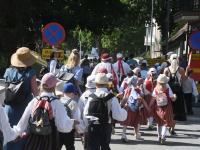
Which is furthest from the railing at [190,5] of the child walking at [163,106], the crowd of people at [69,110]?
the child walking at [163,106]

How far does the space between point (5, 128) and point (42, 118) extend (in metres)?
0.61

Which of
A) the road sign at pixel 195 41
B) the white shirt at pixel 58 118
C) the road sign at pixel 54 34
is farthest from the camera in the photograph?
the road sign at pixel 195 41

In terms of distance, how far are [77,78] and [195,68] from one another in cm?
1152

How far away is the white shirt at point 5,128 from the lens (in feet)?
21.0

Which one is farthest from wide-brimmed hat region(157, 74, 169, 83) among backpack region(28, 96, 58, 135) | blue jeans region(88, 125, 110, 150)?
backpack region(28, 96, 58, 135)

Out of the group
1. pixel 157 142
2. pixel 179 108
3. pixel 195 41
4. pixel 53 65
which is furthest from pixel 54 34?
pixel 195 41

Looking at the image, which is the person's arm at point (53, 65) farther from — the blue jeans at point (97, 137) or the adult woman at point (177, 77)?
the blue jeans at point (97, 137)

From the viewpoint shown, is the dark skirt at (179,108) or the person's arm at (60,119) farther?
the dark skirt at (179,108)

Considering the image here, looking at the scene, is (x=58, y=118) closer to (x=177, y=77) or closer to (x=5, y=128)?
(x=5, y=128)

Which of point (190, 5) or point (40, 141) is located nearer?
point (40, 141)

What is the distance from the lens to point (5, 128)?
6430 millimetres

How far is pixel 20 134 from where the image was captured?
683 cm

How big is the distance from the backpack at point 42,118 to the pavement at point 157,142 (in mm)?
4420

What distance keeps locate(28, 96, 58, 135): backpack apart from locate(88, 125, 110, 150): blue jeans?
1.62m
